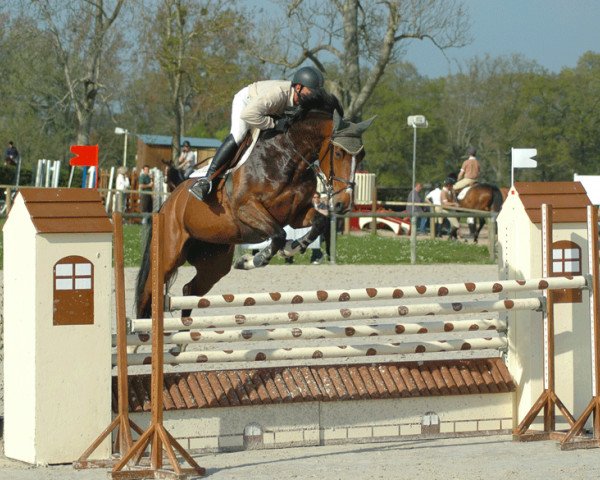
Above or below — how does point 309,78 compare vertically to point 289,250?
above

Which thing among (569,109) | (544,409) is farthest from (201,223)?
(569,109)

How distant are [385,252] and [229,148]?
9.53 m

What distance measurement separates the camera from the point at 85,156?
13898 mm

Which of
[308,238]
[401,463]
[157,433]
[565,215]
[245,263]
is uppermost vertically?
[565,215]

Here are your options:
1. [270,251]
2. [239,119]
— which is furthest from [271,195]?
[239,119]

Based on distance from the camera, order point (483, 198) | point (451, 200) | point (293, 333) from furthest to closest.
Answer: point (451, 200) < point (483, 198) < point (293, 333)

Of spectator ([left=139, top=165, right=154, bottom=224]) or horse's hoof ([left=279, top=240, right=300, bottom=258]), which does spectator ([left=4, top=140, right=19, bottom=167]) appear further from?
horse's hoof ([left=279, top=240, right=300, bottom=258])

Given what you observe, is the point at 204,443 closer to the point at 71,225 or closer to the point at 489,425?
the point at 71,225

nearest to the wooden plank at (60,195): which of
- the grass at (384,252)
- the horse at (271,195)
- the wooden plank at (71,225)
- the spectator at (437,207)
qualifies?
the wooden plank at (71,225)

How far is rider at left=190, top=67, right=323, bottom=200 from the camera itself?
265 inches

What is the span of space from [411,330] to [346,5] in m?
18.8

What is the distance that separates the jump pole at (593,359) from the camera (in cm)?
502

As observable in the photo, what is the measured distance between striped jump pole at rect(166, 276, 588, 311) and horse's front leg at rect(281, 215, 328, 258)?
63.3 inches

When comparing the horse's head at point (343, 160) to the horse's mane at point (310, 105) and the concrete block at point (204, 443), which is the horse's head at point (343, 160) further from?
the concrete block at point (204, 443)
